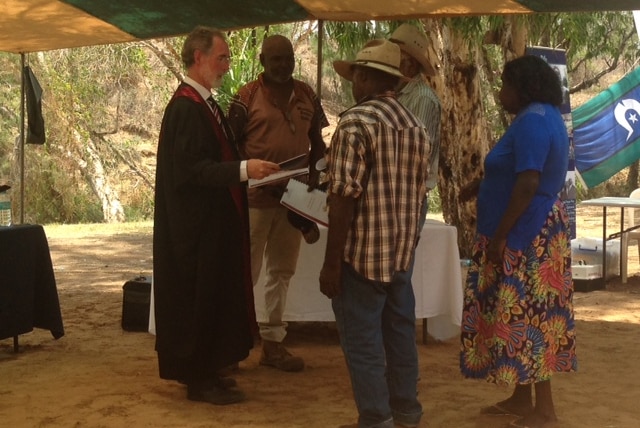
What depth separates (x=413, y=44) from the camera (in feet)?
16.2

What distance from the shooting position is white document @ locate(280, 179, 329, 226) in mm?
4730

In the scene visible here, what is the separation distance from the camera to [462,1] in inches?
224

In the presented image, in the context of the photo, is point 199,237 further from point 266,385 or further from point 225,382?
point 266,385

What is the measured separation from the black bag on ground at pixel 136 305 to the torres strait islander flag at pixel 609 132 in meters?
6.42

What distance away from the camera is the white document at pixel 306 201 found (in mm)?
4730

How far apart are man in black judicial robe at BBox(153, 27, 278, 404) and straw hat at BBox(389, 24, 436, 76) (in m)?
0.89

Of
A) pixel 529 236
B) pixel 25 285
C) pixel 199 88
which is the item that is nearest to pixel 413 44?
pixel 199 88

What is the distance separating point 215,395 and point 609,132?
801 centimetres

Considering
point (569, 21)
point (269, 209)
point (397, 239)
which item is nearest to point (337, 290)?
point (397, 239)

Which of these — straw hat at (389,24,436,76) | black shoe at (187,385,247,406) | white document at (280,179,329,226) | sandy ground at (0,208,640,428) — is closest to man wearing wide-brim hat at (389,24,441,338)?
straw hat at (389,24,436,76)

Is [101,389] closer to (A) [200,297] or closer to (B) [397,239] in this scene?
(A) [200,297]

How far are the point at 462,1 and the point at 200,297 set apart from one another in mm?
2373

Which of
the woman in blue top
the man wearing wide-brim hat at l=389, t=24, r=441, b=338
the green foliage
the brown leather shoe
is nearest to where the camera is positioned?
the woman in blue top

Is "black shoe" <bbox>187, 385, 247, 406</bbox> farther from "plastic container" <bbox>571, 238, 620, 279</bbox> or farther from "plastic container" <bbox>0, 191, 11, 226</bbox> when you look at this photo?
"plastic container" <bbox>571, 238, 620, 279</bbox>
